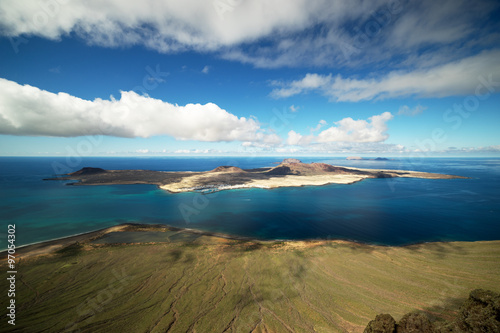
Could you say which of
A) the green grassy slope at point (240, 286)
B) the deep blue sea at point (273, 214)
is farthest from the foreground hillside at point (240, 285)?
the deep blue sea at point (273, 214)

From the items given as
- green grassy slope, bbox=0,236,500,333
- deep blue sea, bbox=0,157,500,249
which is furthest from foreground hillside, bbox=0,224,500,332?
deep blue sea, bbox=0,157,500,249

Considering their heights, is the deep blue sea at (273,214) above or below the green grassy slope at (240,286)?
below

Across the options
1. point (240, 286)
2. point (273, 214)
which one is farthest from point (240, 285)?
point (273, 214)

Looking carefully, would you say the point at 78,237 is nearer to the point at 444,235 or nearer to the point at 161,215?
the point at 161,215

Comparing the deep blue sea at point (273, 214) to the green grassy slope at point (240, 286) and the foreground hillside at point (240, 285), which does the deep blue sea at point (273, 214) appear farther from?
the green grassy slope at point (240, 286)

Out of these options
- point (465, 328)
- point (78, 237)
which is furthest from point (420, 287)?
point (78, 237)

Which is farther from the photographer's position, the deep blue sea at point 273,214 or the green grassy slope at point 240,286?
the deep blue sea at point 273,214
